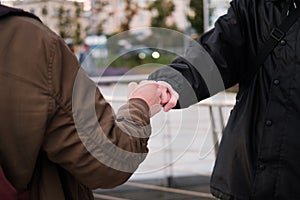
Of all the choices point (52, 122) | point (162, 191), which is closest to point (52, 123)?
point (52, 122)

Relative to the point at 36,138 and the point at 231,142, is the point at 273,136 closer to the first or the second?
the point at 231,142

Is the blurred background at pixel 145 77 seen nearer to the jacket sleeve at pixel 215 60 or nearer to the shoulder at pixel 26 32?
the jacket sleeve at pixel 215 60

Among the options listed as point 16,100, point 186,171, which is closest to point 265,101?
point 16,100

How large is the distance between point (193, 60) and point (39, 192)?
710mm

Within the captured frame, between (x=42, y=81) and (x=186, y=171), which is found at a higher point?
(x=42, y=81)

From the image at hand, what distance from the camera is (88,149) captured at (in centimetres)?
98

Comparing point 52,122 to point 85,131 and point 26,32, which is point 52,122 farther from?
point 26,32

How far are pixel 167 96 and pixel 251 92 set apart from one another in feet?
1.01

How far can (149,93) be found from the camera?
1.17 metres

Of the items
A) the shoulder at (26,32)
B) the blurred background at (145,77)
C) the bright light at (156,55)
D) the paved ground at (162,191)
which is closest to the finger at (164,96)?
the blurred background at (145,77)

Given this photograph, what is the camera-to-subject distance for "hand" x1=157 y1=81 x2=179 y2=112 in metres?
1.32

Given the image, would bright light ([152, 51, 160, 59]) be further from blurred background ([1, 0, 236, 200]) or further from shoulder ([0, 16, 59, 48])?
shoulder ([0, 16, 59, 48])

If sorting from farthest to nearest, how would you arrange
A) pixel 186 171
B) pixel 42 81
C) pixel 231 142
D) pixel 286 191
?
pixel 186 171, pixel 231 142, pixel 286 191, pixel 42 81

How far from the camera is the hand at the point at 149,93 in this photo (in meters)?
1.12
